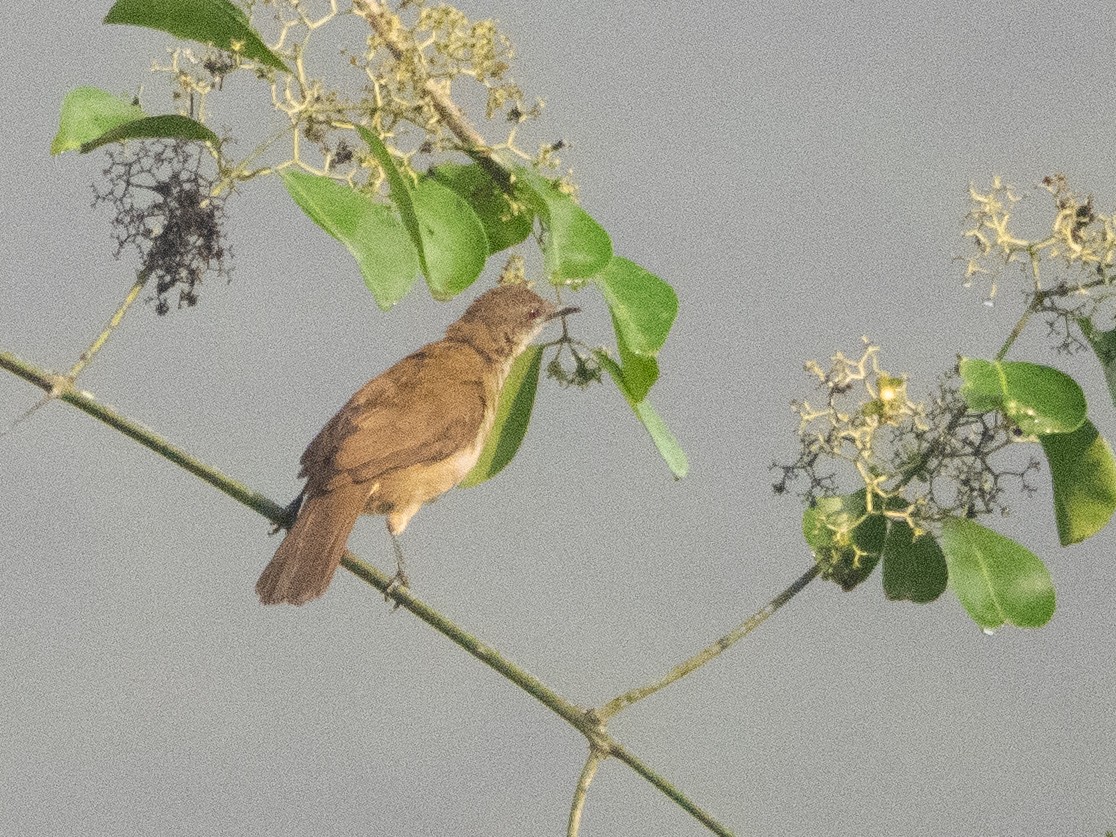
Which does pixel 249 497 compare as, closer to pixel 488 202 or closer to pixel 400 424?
pixel 488 202

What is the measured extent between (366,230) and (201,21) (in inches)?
13.0

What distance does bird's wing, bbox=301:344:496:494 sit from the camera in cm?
243

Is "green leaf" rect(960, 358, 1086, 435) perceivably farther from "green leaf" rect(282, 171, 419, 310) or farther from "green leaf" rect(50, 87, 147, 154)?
"green leaf" rect(50, 87, 147, 154)

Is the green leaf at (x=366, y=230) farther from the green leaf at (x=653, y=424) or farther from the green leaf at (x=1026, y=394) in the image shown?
the green leaf at (x=1026, y=394)

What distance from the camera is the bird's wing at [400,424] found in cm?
243

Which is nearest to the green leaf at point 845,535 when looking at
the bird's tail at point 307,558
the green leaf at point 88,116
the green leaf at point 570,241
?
the green leaf at point 570,241

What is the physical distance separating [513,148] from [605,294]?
1.04 ft

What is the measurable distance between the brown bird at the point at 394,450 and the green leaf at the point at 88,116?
74 centimetres

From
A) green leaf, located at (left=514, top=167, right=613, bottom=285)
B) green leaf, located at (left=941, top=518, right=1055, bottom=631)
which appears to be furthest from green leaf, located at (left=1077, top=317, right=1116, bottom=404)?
green leaf, located at (left=514, top=167, right=613, bottom=285)

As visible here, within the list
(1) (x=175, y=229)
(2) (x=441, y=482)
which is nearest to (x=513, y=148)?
(1) (x=175, y=229)

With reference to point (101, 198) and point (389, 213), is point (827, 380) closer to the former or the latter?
point (389, 213)

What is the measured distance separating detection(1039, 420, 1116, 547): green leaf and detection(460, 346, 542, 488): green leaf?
2.26 ft

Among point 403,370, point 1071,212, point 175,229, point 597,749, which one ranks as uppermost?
point 403,370

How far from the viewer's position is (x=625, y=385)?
5.35 feet
